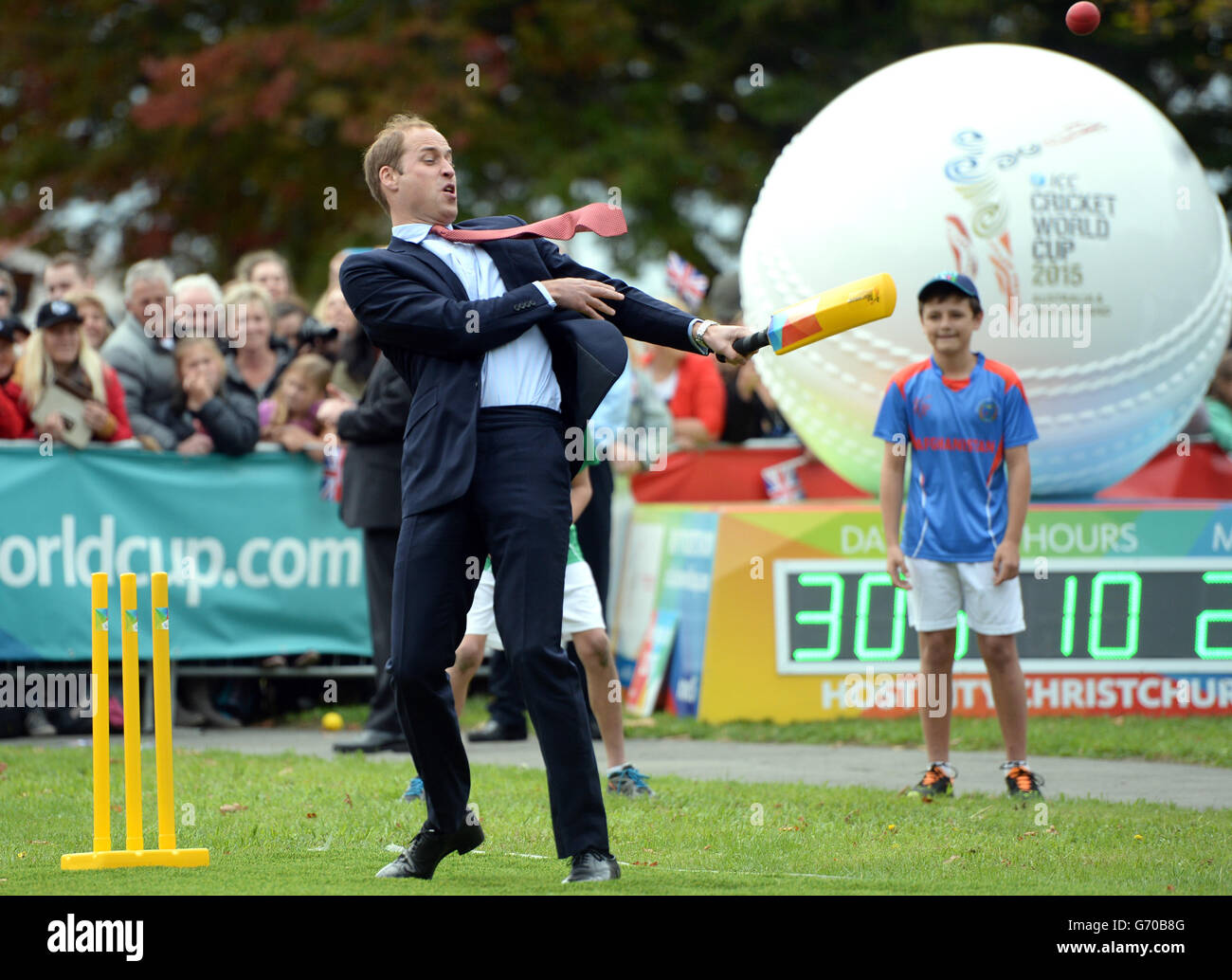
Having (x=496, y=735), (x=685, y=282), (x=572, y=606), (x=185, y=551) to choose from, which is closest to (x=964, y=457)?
(x=572, y=606)

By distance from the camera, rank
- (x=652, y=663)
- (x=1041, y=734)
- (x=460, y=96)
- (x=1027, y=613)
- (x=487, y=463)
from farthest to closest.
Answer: (x=460, y=96)
(x=652, y=663)
(x=1027, y=613)
(x=1041, y=734)
(x=487, y=463)

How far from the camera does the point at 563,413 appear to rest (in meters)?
5.71

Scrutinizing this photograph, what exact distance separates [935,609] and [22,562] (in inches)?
204

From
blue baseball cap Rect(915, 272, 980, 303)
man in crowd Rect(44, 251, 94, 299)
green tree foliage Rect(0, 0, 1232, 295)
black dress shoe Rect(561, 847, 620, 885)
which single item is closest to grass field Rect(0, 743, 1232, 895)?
black dress shoe Rect(561, 847, 620, 885)

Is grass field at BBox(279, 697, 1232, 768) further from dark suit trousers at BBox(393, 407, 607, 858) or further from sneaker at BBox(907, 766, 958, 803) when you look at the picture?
dark suit trousers at BBox(393, 407, 607, 858)

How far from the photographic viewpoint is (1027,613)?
392 inches

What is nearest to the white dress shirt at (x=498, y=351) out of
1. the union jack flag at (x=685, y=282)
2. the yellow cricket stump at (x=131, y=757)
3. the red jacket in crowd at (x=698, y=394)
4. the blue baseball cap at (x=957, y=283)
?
the yellow cricket stump at (x=131, y=757)

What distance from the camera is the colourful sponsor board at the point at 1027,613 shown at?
9984 millimetres

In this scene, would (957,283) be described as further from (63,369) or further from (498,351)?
(63,369)

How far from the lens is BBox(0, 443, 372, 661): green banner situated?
1026 centimetres

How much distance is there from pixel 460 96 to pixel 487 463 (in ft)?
47.9

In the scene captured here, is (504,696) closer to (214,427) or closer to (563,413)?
(214,427)

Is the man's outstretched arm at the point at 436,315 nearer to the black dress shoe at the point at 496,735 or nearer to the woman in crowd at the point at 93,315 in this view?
the black dress shoe at the point at 496,735
